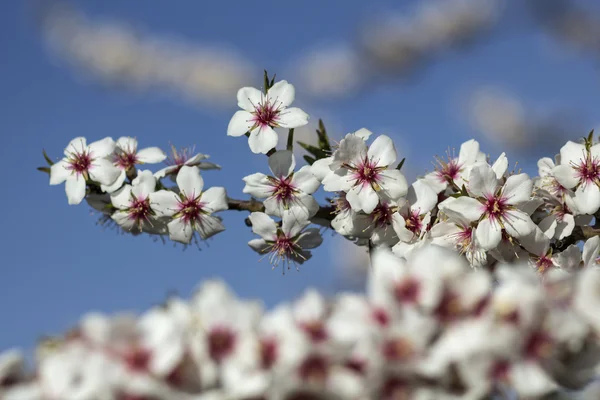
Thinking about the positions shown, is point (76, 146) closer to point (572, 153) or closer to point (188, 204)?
point (188, 204)

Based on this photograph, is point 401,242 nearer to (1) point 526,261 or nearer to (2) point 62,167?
(1) point 526,261

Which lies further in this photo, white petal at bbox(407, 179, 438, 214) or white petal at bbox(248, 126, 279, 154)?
white petal at bbox(248, 126, 279, 154)

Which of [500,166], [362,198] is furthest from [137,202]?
[500,166]

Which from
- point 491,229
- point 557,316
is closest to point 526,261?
point 491,229

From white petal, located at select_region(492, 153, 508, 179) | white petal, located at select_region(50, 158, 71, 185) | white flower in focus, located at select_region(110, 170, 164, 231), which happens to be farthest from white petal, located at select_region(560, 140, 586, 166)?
white petal, located at select_region(50, 158, 71, 185)

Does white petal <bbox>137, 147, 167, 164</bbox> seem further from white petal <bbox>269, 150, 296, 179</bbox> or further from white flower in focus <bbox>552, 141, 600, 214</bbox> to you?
A: white flower in focus <bbox>552, 141, 600, 214</bbox>

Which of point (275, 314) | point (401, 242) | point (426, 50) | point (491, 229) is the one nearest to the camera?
point (275, 314)
